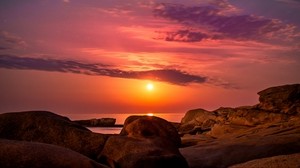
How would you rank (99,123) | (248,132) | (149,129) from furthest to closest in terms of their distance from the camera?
(99,123)
(248,132)
(149,129)

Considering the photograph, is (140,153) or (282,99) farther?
(282,99)

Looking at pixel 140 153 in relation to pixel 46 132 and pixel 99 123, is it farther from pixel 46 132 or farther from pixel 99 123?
pixel 99 123

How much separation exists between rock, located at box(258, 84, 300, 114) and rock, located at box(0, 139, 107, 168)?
27.2 metres

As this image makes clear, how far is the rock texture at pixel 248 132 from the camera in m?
16.6

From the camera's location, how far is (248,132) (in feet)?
92.1

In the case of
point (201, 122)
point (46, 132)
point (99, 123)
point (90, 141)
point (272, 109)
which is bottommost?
point (99, 123)

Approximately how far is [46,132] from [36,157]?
21.8 feet

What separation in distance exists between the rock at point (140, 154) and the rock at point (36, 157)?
380 centimetres

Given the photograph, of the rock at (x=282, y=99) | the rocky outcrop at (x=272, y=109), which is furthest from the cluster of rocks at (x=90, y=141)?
the rock at (x=282, y=99)

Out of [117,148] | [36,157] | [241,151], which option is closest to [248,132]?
[241,151]

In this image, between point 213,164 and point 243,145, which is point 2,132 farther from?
point 243,145

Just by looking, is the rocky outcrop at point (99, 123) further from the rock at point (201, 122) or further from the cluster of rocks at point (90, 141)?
the cluster of rocks at point (90, 141)

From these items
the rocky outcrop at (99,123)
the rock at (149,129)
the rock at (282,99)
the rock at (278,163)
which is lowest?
the rocky outcrop at (99,123)

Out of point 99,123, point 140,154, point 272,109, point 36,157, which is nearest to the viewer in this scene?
point 36,157
